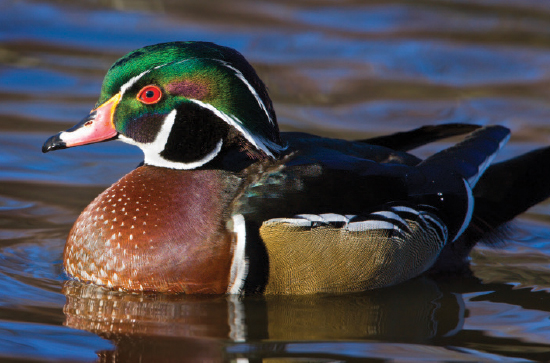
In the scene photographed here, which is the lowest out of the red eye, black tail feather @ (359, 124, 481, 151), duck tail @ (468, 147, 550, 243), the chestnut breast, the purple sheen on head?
the chestnut breast

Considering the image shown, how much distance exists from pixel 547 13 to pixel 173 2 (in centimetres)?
494

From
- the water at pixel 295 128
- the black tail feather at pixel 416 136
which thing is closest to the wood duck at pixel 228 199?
the water at pixel 295 128

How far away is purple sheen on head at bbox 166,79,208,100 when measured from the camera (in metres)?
5.12

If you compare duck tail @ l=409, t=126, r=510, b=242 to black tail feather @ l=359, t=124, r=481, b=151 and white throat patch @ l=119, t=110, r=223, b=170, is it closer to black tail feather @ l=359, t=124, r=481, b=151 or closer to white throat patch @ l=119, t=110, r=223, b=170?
black tail feather @ l=359, t=124, r=481, b=151

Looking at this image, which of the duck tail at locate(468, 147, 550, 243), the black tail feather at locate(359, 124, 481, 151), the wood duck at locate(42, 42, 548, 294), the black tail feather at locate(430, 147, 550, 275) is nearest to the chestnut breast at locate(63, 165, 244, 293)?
the wood duck at locate(42, 42, 548, 294)

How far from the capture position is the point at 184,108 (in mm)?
5184

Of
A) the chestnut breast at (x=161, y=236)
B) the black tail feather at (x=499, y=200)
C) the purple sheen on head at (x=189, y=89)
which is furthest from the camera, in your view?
the black tail feather at (x=499, y=200)

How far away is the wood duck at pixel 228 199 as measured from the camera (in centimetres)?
501

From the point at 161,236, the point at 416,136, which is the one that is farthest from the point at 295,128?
the point at 161,236

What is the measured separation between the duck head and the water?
906 mm

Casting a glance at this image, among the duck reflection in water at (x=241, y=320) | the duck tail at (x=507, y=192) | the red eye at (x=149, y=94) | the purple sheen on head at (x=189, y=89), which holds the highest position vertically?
the purple sheen on head at (x=189, y=89)

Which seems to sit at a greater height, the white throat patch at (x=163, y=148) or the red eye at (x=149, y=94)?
the red eye at (x=149, y=94)

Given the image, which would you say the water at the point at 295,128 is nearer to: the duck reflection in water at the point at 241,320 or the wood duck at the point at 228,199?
the duck reflection in water at the point at 241,320

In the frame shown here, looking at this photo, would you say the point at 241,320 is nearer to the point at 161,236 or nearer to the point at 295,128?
the point at 161,236
